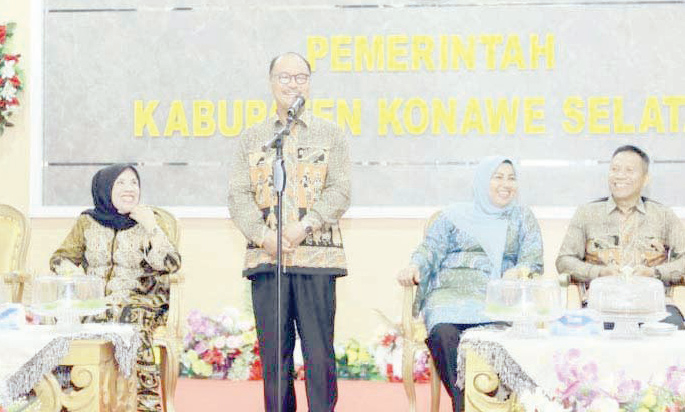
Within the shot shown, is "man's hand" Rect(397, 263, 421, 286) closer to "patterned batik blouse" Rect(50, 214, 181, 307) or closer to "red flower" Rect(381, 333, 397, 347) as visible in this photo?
"patterned batik blouse" Rect(50, 214, 181, 307)

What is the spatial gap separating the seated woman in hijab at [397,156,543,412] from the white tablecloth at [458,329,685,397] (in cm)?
86

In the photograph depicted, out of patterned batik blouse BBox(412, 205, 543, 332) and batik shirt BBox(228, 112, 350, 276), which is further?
patterned batik blouse BBox(412, 205, 543, 332)

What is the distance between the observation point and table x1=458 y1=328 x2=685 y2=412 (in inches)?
124

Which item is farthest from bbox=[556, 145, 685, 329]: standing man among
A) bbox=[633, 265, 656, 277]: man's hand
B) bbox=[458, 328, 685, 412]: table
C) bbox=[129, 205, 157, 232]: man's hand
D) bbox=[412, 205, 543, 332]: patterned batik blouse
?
bbox=[129, 205, 157, 232]: man's hand

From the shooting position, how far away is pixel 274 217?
4.01 metres

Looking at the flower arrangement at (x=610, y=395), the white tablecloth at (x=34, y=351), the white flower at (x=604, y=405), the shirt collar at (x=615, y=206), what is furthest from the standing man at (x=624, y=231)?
the white flower at (x=604, y=405)

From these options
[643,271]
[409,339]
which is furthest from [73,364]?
[643,271]

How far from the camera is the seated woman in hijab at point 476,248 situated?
14.1 ft

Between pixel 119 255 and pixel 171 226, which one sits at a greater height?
pixel 171 226

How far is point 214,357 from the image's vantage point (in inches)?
231

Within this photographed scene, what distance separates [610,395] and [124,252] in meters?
2.90

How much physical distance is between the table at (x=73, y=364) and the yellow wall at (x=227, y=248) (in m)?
2.17

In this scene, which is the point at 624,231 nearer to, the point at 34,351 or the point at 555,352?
the point at 555,352

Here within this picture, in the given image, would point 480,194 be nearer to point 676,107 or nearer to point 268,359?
point 268,359
